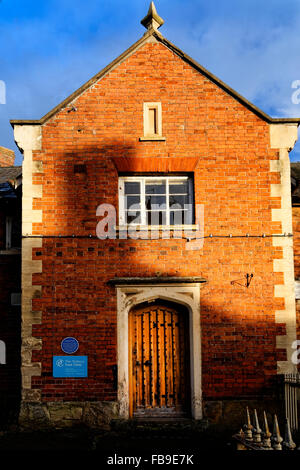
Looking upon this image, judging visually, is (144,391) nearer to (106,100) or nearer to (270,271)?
(270,271)

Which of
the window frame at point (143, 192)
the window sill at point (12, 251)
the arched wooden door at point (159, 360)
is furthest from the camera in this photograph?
the window sill at point (12, 251)

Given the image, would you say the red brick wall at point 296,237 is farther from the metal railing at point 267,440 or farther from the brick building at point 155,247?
the metal railing at point 267,440

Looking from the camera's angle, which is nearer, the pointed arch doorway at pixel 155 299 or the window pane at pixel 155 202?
the pointed arch doorway at pixel 155 299

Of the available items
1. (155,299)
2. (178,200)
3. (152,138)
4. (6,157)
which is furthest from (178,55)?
(6,157)

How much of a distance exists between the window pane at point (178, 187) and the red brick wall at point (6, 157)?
12170 mm

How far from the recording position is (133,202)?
10.6 m

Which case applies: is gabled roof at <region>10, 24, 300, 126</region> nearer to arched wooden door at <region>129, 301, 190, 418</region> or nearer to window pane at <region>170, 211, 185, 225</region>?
window pane at <region>170, 211, 185, 225</region>

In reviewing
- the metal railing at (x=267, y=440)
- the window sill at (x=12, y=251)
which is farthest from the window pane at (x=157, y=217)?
the metal railing at (x=267, y=440)

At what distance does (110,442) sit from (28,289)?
11.8 ft

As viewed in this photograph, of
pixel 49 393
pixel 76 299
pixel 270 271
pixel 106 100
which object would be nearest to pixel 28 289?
pixel 76 299

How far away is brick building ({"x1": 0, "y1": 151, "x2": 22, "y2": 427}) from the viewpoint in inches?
444

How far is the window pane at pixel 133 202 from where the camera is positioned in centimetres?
1055

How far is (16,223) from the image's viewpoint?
39.3ft

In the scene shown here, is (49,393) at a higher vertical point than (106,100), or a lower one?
lower
